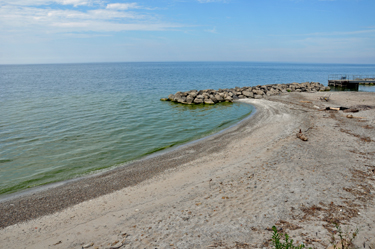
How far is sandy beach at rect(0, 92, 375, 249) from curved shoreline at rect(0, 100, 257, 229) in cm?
5

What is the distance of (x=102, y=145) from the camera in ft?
61.3

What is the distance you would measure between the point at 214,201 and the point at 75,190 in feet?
22.8

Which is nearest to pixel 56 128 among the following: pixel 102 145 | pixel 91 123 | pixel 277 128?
pixel 91 123

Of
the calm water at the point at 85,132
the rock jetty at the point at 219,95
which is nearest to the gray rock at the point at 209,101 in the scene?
the rock jetty at the point at 219,95

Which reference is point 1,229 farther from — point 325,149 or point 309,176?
point 325,149

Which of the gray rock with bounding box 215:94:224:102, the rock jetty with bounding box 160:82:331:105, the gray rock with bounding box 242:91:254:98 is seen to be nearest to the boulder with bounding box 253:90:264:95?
the rock jetty with bounding box 160:82:331:105

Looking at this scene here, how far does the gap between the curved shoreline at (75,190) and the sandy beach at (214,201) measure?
5 cm

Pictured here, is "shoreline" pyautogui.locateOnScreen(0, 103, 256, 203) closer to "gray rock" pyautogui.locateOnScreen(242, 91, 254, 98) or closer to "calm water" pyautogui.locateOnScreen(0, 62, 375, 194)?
"calm water" pyautogui.locateOnScreen(0, 62, 375, 194)

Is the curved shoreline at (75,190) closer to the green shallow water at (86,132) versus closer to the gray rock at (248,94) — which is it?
the green shallow water at (86,132)

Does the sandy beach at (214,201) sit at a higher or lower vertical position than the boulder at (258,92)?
lower

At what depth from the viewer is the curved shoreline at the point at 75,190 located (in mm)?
9789

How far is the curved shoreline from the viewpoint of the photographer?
32.1ft

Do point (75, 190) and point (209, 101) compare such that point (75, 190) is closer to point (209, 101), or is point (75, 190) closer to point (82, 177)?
point (82, 177)

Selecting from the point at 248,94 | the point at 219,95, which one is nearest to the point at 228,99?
the point at 219,95
